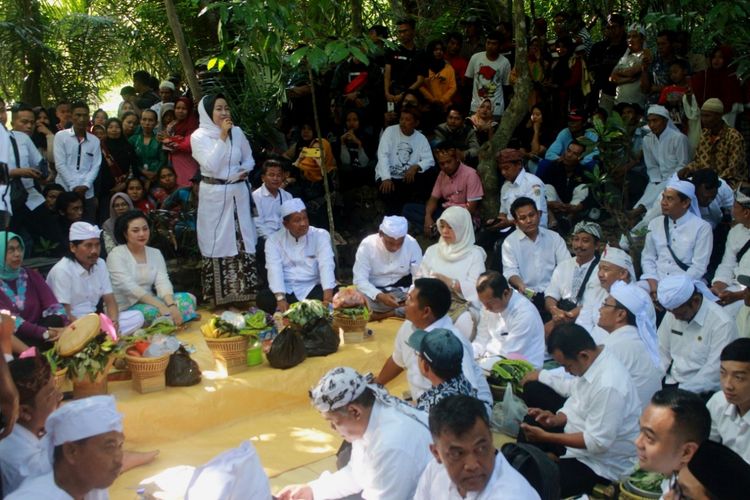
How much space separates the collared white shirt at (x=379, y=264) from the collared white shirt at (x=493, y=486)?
3.85 metres

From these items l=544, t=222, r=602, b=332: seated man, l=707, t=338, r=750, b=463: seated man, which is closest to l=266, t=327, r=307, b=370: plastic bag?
l=544, t=222, r=602, b=332: seated man

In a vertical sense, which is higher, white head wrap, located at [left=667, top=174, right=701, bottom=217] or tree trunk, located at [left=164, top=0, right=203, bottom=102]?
tree trunk, located at [left=164, top=0, right=203, bottom=102]

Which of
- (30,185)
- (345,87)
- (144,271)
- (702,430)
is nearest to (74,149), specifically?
(30,185)

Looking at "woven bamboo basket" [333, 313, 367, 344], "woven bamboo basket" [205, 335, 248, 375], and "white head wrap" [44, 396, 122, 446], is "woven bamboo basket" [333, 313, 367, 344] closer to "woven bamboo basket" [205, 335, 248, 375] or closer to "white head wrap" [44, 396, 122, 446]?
"woven bamboo basket" [205, 335, 248, 375]

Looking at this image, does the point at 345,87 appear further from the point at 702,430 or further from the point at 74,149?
the point at 702,430

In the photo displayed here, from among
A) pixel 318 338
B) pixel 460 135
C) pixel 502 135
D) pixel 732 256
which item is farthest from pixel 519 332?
pixel 460 135

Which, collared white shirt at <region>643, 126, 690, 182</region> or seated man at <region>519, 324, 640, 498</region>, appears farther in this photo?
collared white shirt at <region>643, 126, 690, 182</region>

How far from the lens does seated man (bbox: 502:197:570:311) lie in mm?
6914

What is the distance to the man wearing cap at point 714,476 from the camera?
8.38 feet

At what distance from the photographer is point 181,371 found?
543 cm

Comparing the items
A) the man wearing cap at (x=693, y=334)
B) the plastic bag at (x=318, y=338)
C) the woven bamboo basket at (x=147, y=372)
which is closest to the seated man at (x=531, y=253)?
the man wearing cap at (x=693, y=334)

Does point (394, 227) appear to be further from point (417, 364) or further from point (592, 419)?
point (592, 419)

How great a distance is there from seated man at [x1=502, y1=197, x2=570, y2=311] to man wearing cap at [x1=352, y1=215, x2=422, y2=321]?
832 mm

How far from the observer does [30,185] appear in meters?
7.43
